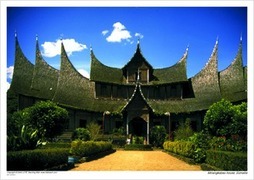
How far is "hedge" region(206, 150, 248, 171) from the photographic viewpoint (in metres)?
13.9

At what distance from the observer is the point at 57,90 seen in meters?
36.6

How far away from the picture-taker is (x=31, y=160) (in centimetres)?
1403

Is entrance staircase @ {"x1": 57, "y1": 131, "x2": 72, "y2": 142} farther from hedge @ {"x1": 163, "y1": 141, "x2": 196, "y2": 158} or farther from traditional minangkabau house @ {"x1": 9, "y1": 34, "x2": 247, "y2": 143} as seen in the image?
hedge @ {"x1": 163, "y1": 141, "x2": 196, "y2": 158}

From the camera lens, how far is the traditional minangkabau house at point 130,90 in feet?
116

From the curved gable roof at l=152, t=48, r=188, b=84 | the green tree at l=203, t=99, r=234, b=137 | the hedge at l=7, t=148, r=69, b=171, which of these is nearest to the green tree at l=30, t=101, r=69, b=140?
the green tree at l=203, t=99, r=234, b=137

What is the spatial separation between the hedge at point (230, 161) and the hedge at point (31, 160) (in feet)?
21.8

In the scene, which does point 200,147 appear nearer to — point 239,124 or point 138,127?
point 239,124

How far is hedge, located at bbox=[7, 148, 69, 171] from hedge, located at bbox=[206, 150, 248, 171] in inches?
261

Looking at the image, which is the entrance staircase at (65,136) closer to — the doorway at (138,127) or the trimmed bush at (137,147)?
the trimmed bush at (137,147)

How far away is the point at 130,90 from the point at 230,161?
86.3 feet

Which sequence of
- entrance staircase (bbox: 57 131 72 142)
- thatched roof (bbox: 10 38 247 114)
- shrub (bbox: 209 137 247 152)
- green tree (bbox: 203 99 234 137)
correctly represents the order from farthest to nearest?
thatched roof (bbox: 10 38 247 114) < entrance staircase (bbox: 57 131 72 142) < green tree (bbox: 203 99 234 137) < shrub (bbox: 209 137 247 152)

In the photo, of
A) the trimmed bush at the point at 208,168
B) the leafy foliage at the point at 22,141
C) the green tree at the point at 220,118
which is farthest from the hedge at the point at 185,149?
the leafy foliage at the point at 22,141

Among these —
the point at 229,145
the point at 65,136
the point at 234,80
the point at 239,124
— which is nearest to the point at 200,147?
the point at 229,145

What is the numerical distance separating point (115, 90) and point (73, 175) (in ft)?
82.3
